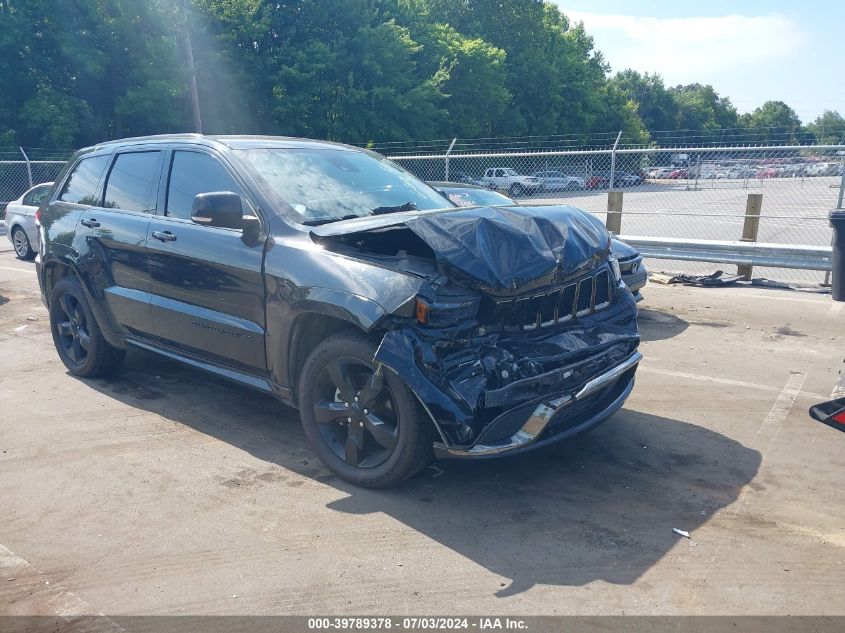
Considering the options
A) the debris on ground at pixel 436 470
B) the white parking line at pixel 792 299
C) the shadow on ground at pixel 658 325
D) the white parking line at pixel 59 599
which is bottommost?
the white parking line at pixel 59 599

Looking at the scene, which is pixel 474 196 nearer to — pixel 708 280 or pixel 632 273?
pixel 632 273

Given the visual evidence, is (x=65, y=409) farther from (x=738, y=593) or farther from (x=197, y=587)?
(x=738, y=593)

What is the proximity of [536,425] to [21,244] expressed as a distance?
13.2 meters

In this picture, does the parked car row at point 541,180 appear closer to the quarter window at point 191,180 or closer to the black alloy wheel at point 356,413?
the quarter window at point 191,180

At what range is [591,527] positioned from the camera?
142 inches

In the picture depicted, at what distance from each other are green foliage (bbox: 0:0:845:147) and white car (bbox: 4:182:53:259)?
16755 millimetres

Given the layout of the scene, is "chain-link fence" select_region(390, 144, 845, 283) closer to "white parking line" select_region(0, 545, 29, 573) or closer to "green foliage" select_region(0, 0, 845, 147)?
"green foliage" select_region(0, 0, 845, 147)

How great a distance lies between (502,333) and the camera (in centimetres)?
381

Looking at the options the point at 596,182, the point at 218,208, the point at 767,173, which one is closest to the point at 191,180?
the point at 218,208

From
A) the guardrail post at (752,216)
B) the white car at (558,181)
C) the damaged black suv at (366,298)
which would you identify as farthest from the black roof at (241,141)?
the white car at (558,181)

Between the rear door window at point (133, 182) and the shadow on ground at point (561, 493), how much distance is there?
1524 millimetres

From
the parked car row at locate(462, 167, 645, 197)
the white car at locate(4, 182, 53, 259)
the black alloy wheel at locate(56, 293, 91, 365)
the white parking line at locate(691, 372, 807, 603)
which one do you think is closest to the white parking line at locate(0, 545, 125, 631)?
the white parking line at locate(691, 372, 807, 603)

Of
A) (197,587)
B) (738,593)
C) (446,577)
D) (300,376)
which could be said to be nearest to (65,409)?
(300,376)

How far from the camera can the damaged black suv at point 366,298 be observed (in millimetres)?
3611
